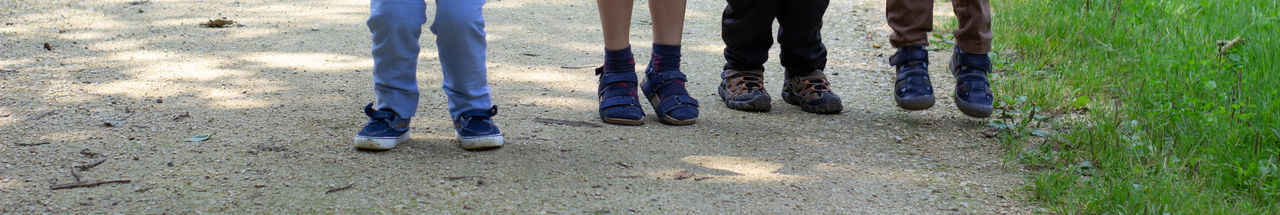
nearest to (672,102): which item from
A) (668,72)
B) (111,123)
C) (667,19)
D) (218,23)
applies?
(668,72)

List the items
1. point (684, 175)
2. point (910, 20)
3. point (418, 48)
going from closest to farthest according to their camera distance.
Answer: point (684, 175) < point (418, 48) < point (910, 20)

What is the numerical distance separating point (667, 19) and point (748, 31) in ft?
1.07

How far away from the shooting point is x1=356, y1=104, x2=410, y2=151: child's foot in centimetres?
260

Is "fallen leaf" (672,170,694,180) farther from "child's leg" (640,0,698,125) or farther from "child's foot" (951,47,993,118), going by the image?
"child's foot" (951,47,993,118)

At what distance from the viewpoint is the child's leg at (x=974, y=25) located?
3.06 meters

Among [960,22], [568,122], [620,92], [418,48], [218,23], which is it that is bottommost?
[218,23]

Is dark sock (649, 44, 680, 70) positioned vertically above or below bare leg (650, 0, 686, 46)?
below

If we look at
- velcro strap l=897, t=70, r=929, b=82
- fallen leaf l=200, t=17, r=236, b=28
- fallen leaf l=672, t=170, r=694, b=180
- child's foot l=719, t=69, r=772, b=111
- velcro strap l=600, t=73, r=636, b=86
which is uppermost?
fallen leaf l=672, t=170, r=694, b=180

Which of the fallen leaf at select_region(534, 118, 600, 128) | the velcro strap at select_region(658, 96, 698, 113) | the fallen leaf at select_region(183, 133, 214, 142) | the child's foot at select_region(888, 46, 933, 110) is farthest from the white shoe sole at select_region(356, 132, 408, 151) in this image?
the child's foot at select_region(888, 46, 933, 110)

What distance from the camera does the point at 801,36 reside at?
322 cm

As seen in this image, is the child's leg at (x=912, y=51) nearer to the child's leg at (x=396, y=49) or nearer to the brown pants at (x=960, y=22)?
the brown pants at (x=960, y=22)

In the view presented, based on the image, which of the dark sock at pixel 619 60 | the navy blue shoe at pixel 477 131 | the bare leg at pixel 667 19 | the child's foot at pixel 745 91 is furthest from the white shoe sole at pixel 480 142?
the child's foot at pixel 745 91

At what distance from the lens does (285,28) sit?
15.8 ft

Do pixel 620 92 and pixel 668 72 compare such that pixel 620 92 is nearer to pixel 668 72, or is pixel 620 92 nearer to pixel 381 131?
pixel 668 72
